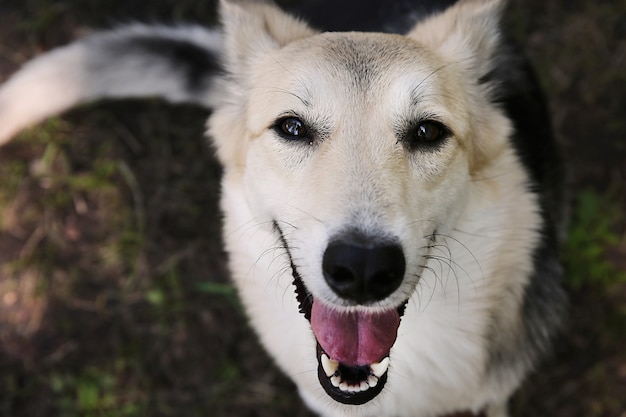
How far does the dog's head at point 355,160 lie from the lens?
6.37 ft

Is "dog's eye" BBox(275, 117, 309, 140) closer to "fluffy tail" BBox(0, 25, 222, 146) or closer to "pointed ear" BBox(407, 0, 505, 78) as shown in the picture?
"pointed ear" BBox(407, 0, 505, 78)

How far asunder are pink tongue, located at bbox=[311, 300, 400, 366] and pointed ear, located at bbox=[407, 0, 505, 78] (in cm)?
111

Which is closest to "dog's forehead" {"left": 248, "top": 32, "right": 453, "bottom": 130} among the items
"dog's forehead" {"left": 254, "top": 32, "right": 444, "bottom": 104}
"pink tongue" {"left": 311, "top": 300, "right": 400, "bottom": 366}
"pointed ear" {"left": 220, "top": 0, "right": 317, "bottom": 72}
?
"dog's forehead" {"left": 254, "top": 32, "right": 444, "bottom": 104}

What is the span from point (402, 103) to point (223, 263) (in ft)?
7.34

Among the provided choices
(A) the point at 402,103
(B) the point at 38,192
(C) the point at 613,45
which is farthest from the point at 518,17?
(B) the point at 38,192

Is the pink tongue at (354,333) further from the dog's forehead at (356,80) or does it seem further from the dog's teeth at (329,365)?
the dog's forehead at (356,80)

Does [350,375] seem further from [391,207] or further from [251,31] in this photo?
[251,31]

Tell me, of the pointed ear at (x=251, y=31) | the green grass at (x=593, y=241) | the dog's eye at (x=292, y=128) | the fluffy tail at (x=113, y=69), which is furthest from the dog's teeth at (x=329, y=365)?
the green grass at (x=593, y=241)

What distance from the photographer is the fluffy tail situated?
A: 3.67 meters

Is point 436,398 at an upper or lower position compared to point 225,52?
lower

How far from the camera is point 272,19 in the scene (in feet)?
9.01

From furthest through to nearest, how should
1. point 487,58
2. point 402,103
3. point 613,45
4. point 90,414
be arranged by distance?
1. point 613,45
2. point 90,414
3. point 487,58
4. point 402,103

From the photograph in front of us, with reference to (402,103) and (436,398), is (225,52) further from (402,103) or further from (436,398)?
(436,398)

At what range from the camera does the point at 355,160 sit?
2088mm
